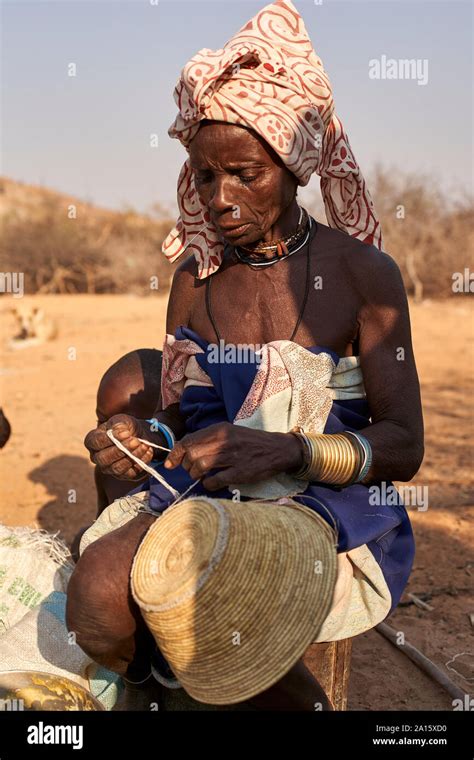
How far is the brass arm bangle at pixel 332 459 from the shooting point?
2449 millimetres

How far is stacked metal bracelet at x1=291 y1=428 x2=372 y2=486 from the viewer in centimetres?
245

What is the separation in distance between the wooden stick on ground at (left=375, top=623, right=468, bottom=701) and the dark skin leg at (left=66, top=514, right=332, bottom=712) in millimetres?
987

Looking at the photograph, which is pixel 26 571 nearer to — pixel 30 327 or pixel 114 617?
pixel 114 617

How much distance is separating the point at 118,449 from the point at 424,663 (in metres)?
1.68

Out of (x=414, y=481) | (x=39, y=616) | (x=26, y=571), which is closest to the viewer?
(x=39, y=616)

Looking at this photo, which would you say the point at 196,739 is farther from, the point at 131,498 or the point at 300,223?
the point at 300,223

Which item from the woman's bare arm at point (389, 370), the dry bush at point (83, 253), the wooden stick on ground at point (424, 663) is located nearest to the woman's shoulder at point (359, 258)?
the woman's bare arm at point (389, 370)

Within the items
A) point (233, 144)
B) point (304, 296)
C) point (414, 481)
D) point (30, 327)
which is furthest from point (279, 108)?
point (30, 327)

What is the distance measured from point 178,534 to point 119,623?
1.14 ft

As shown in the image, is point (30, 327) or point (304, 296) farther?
point (30, 327)

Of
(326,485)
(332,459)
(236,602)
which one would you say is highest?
(332,459)

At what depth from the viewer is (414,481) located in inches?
244

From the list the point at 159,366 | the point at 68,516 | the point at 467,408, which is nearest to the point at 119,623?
the point at 159,366

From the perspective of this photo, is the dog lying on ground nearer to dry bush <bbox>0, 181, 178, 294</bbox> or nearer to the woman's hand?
dry bush <bbox>0, 181, 178, 294</bbox>
